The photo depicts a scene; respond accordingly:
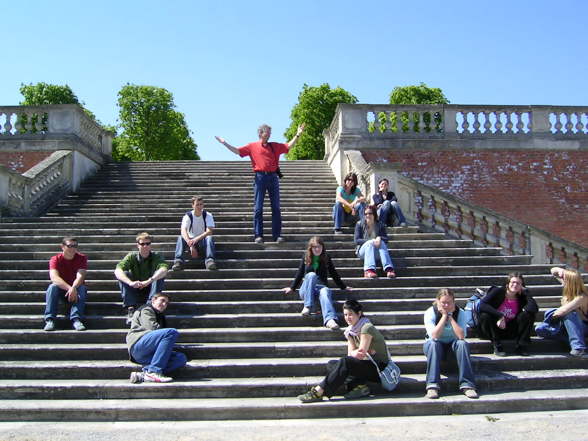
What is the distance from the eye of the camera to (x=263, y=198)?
864 centimetres

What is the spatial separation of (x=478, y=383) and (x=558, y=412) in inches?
28.8

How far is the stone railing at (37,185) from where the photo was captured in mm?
9984

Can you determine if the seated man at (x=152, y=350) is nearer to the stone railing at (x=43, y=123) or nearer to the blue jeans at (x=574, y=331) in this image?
the blue jeans at (x=574, y=331)

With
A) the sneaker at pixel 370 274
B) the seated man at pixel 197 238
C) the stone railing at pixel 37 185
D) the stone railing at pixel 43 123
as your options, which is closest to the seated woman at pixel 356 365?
the sneaker at pixel 370 274

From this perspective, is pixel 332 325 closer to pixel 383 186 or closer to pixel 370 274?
pixel 370 274

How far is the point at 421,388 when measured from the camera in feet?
17.4

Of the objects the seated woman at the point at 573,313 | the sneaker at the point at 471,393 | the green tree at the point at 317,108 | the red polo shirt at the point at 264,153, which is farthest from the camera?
the green tree at the point at 317,108

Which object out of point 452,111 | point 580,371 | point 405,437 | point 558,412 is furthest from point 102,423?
point 452,111

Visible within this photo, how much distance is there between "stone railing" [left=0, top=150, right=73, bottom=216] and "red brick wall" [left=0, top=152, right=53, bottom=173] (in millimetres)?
676

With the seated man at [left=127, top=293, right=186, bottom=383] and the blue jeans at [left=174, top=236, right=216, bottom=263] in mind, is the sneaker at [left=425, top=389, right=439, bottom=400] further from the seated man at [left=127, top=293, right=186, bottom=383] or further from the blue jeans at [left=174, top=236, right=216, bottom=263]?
the blue jeans at [left=174, top=236, right=216, bottom=263]

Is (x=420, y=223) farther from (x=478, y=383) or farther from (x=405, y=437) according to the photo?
(x=405, y=437)

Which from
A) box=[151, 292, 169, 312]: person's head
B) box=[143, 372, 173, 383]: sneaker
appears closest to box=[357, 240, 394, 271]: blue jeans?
box=[151, 292, 169, 312]: person's head

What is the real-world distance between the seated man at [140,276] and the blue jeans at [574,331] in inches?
181

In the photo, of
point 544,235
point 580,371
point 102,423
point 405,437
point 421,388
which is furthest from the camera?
point 544,235
